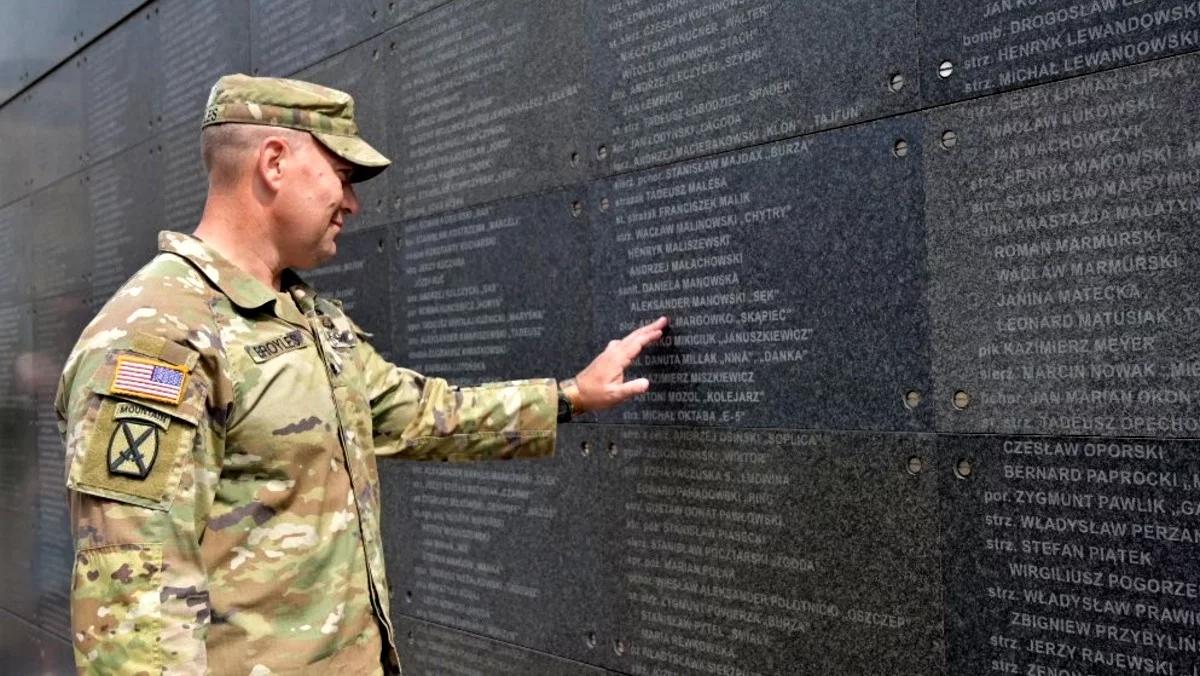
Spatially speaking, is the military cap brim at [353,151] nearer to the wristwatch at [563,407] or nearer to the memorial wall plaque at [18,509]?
the wristwatch at [563,407]

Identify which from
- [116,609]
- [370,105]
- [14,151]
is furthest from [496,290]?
[14,151]

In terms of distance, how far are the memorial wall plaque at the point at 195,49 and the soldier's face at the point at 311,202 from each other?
102 inches

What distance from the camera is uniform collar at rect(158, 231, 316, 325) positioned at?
2.05 metres

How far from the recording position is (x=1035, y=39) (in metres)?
1.93

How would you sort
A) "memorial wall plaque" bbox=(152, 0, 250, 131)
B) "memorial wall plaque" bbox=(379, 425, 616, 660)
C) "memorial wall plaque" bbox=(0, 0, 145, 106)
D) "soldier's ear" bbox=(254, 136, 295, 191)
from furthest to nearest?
"memorial wall plaque" bbox=(0, 0, 145, 106) → "memorial wall plaque" bbox=(152, 0, 250, 131) → "memorial wall plaque" bbox=(379, 425, 616, 660) → "soldier's ear" bbox=(254, 136, 295, 191)

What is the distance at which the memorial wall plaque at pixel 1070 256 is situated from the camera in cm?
176

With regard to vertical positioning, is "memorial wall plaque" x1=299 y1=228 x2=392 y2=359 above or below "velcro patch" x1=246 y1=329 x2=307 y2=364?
above

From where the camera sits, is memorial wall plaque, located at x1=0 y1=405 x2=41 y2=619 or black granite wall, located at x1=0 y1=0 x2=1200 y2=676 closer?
black granite wall, located at x1=0 y1=0 x2=1200 y2=676

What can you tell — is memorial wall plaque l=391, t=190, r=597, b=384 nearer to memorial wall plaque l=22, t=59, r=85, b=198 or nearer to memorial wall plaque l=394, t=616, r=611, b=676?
memorial wall plaque l=394, t=616, r=611, b=676

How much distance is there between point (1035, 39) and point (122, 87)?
5013 millimetres

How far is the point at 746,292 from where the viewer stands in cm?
245

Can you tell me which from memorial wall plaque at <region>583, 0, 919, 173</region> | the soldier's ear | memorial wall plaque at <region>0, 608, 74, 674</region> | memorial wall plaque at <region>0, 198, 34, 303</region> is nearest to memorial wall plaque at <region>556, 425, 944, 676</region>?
memorial wall plaque at <region>583, 0, 919, 173</region>

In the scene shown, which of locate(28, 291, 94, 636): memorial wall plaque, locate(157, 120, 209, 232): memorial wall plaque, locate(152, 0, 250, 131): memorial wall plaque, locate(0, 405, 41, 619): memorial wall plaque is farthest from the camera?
locate(0, 405, 41, 619): memorial wall plaque

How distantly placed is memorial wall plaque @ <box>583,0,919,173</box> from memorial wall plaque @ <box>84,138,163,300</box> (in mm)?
3246
